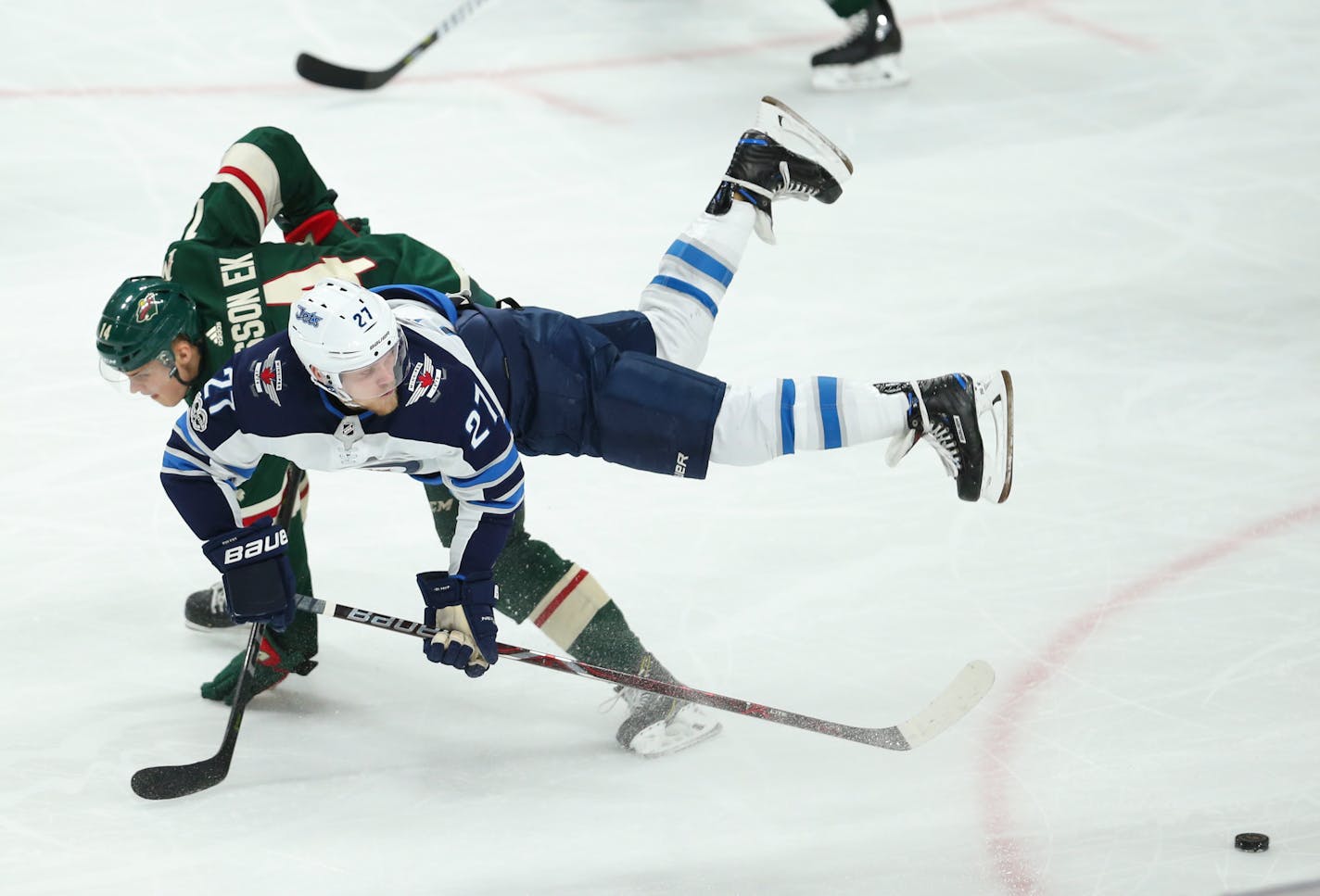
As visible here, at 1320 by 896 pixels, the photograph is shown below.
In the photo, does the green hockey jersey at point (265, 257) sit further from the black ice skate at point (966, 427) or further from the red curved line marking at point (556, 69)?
the red curved line marking at point (556, 69)

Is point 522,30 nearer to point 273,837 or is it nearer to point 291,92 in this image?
point 291,92

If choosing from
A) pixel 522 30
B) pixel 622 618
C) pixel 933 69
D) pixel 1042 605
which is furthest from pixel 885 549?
pixel 522 30

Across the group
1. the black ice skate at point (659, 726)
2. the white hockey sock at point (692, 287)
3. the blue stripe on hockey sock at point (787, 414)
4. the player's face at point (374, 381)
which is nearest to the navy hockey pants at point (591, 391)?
the blue stripe on hockey sock at point (787, 414)

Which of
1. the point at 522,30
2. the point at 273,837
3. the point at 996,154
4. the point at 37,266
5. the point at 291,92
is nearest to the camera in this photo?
the point at 273,837

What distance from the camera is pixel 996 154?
5.40 metres

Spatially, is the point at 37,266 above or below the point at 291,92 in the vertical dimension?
below

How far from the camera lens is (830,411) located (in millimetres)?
2779

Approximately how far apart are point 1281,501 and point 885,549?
93 cm

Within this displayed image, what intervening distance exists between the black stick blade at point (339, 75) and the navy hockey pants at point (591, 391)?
322 centimetres

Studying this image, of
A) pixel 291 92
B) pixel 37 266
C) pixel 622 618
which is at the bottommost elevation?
pixel 622 618

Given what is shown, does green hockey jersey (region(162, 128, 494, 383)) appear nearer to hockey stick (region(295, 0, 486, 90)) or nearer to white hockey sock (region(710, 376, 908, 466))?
white hockey sock (region(710, 376, 908, 466))

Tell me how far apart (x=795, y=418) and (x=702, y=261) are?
495 mm

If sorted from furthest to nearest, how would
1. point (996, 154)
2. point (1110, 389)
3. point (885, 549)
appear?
point (996, 154) → point (1110, 389) → point (885, 549)

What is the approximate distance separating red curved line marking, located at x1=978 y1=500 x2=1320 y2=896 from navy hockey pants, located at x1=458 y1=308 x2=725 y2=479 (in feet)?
2.40
